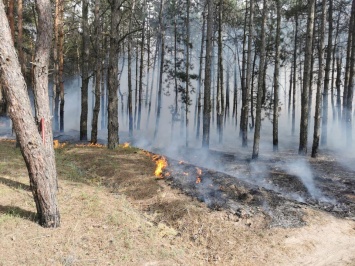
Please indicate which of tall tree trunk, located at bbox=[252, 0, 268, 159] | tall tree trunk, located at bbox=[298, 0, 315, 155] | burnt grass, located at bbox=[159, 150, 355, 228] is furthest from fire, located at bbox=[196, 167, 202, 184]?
tall tree trunk, located at bbox=[298, 0, 315, 155]

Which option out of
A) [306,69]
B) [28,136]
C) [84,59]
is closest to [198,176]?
[28,136]

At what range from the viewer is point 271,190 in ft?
28.2

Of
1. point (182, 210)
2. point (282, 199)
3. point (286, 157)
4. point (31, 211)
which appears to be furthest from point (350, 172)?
point (31, 211)

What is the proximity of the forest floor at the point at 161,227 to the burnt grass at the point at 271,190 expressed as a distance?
49 mm

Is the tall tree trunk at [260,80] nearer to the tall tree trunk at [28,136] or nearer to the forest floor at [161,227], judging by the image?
the forest floor at [161,227]

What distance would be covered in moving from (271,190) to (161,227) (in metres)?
3.80

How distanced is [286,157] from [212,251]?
34.0 ft

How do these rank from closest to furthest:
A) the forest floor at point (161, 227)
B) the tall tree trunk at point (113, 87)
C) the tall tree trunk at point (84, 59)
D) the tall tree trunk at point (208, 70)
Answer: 1. the forest floor at point (161, 227)
2. the tall tree trunk at point (113, 87)
3. the tall tree trunk at point (208, 70)
4. the tall tree trunk at point (84, 59)

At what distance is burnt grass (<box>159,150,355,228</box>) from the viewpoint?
7.23 meters

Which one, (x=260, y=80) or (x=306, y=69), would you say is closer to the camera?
(x=260, y=80)

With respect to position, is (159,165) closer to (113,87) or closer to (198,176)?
(198,176)

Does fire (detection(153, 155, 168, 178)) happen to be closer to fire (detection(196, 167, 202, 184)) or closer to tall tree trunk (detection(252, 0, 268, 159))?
fire (detection(196, 167, 202, 184))

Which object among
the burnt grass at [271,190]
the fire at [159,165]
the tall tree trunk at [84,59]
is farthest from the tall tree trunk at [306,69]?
the tall tree trunk at [84,59]

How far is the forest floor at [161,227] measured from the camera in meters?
5.13
